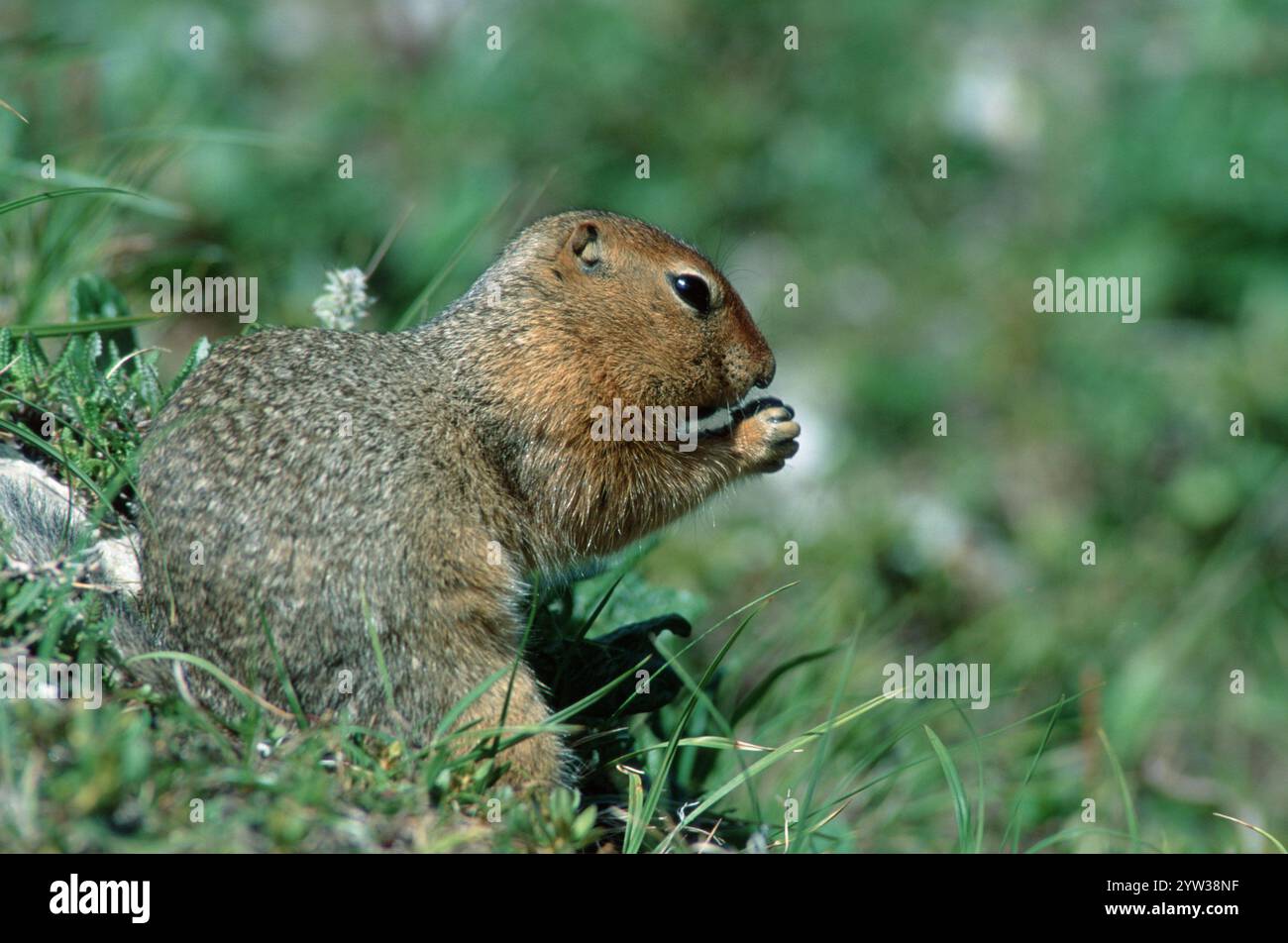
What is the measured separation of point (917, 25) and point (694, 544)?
19.3 feet

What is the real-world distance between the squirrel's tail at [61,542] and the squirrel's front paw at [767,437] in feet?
7.21

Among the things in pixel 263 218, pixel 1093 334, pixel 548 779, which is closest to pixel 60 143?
pixel 263 218

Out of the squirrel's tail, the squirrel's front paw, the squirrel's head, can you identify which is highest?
the squirrel's head

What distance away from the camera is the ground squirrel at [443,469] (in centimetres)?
368

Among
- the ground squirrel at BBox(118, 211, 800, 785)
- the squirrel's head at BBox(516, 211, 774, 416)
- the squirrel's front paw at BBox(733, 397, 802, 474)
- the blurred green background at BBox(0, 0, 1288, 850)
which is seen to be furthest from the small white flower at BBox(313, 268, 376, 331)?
the squirrel's front paw at BBox(733, 397, 802, 474)

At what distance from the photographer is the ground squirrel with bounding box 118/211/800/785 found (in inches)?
145

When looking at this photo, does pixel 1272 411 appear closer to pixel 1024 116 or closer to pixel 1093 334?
pixel 1093 334

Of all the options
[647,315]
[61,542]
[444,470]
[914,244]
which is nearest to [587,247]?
[647,315]

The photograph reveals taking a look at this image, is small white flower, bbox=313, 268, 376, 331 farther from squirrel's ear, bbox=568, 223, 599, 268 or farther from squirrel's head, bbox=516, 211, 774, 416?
squirrel's ear, bbox=568, 223, 599, 268

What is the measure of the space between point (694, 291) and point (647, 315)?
0.64ft

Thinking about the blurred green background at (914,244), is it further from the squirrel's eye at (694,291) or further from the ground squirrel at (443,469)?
the squirrel's eye at (694,291)

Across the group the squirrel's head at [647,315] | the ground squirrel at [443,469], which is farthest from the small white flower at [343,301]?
the squirrel's head at [647,315]

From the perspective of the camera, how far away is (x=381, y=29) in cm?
1144

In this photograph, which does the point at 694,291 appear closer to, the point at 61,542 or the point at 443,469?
the point at 443,469
